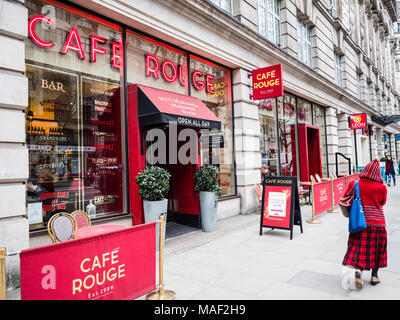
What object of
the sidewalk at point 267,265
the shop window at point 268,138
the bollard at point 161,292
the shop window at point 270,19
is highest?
the shop window at point 270,19

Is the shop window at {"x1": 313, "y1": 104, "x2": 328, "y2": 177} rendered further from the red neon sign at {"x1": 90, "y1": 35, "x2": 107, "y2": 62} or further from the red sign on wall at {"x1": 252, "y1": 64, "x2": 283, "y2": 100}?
the red neon sign at {"x1": 90, "y1": 35, "x2": 107, "y2": 62}

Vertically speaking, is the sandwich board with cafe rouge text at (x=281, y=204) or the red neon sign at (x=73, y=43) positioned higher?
the red neon sign at (x=73, y=43)

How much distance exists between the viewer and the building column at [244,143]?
10.1 meters

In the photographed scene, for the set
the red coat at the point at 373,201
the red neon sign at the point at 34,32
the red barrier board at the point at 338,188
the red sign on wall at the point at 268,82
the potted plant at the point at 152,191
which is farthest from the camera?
the red barrier board at the point at 338,188

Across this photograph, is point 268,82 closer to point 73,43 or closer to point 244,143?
point 244,143

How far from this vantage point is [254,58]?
10930mm

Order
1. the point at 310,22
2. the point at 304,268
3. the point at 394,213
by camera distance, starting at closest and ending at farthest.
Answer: the point at 304,268, the point at 394,213, the point at 310,22

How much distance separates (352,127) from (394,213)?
38.4 feet

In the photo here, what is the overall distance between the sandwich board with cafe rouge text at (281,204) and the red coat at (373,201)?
278 centimetres

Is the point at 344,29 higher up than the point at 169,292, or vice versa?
A: the point at 344,29

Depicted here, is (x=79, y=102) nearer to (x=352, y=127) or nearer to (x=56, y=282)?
(x=56, y=282)

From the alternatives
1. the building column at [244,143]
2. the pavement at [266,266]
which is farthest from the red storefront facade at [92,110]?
the building column at [244,143]

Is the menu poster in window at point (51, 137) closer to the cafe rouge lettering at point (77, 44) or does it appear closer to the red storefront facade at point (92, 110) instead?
the red storefront facade at point (92, 110)

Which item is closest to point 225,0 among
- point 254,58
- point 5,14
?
point 254,58
